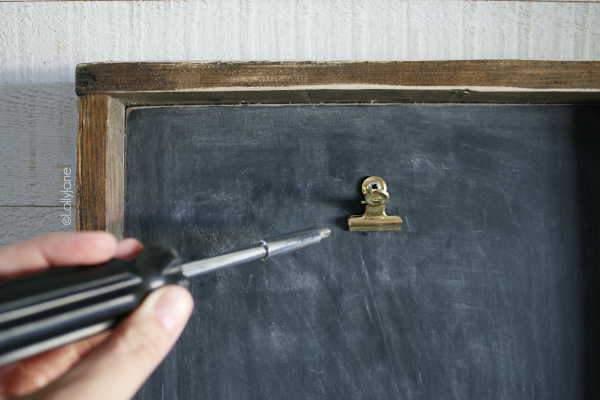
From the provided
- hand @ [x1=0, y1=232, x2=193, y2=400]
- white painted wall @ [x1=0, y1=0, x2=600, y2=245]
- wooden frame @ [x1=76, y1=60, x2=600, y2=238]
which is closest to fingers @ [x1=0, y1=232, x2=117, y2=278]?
hand @ [x1=0, y1=232, x2=193, y2=400]

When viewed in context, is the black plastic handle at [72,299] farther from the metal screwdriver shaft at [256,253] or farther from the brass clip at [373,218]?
the brass clip at [373,218]

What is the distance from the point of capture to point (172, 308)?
0.71 ft

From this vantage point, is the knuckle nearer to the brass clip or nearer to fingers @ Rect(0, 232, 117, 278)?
fingers @ Rect(0, 232, 117, 278)

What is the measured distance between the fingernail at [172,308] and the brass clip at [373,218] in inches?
8.6

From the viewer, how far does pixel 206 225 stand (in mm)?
396

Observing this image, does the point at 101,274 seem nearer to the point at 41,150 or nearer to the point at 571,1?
the point at 41,150

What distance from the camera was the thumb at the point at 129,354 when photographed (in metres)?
0.18

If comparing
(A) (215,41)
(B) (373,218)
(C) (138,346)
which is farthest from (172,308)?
(A) (215,41)

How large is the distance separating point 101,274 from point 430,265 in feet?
1.12

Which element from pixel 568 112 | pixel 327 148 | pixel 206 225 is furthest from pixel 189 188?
pixel 568 112

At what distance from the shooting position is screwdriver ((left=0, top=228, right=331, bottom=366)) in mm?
173

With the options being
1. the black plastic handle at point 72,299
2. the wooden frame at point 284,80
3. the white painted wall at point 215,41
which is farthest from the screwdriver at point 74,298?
the white painted wall at point 215,41

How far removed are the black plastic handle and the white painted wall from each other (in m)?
0.31

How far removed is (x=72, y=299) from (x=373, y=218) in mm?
295
